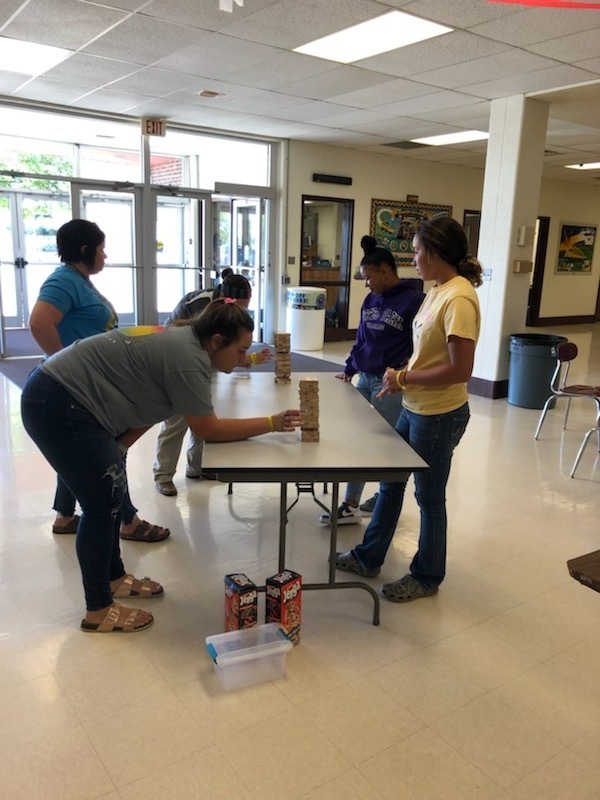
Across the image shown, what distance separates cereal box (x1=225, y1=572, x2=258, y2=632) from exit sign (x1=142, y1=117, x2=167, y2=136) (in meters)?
6.71

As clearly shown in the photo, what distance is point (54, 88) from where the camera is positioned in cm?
629

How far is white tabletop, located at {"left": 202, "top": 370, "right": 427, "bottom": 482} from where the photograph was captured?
6.90 ft

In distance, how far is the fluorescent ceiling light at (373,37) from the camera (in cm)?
423

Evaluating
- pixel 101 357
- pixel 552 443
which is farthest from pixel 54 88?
pixel 552 443

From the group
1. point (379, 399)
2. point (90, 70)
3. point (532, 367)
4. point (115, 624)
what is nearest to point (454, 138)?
point (532, 367)

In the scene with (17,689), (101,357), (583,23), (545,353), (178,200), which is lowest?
(17,689)

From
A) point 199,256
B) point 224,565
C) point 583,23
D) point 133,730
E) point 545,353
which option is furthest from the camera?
point 199,256

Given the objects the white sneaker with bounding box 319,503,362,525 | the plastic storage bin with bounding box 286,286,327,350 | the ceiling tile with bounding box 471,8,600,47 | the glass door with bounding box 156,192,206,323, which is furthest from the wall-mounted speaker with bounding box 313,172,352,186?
the white sneaker with bounding box 319,503,362,525

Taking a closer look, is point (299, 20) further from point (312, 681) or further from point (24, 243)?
point (24, 243)

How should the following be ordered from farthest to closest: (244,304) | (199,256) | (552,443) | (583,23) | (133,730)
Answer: (199,256)
(552,443)
(583,23)
(244,304)
(133,730)

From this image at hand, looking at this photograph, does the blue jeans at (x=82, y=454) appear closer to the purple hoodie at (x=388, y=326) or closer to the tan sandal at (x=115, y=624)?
the tan sandal at (x=115, y=624)

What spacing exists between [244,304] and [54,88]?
4444 millimetres

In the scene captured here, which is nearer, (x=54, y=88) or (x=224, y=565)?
(x=224, y=565)

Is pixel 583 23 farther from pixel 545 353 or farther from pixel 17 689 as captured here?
pixel 17 689
